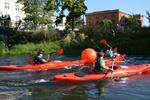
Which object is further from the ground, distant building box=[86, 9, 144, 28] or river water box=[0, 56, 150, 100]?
distant building box=[86, 9, 144, 28]

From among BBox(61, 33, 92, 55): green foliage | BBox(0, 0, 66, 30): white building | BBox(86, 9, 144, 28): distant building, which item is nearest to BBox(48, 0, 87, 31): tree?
BBox(61, 33, 92, 55): green foliage

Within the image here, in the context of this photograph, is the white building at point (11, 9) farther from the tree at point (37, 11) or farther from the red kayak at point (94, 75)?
the red kayak at point (94, 75)

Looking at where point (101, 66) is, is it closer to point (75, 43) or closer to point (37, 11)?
point (75, 43)

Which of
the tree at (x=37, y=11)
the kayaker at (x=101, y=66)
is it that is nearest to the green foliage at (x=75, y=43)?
the tree at (x=37, y=11)

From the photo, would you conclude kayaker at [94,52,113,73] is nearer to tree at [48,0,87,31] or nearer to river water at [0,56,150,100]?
river water at [0,56,150,100]

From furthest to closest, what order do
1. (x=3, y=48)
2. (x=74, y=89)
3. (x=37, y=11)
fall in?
(x=37, y=11) → (x=3, y=48) → (x=74, y=89)

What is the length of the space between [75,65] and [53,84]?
25.3 ft

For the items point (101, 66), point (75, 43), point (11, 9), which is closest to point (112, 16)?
point (11, 9)

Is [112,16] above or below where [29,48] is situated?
above

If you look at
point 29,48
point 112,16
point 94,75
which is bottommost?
point 29,48

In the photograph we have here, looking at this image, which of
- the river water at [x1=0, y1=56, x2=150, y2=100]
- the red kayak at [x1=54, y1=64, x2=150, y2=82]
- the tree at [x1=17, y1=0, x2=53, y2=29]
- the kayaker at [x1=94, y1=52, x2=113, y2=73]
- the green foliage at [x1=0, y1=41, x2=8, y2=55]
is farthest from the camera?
the tree at [x1=17, y1=0, x2=53, y2=29]

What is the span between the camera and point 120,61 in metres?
27.5

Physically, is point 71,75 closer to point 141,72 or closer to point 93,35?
point 141,72

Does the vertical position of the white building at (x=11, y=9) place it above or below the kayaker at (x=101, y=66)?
above
